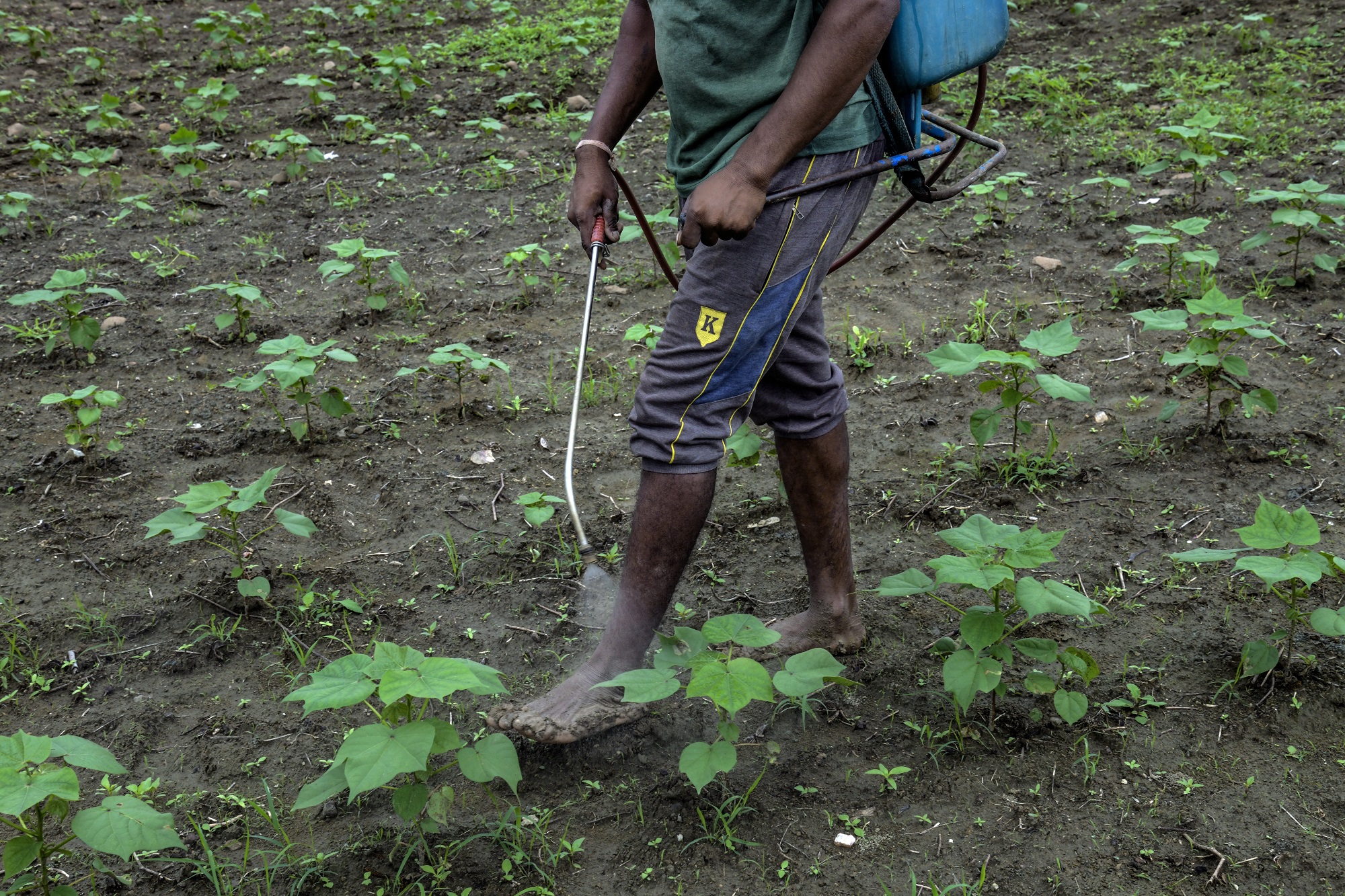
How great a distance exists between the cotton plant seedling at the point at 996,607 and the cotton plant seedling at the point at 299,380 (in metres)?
1.99

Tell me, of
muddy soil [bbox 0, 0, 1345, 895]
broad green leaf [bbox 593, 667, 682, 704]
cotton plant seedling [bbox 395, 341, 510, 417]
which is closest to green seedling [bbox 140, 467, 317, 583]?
muddy soil [bbox 0, 0, 1345, 895]

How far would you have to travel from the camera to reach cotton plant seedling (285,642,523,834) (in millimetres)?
1817

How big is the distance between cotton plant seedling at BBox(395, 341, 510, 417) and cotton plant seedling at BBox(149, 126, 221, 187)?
96.1 inches

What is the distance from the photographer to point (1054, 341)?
A: 9.80ft

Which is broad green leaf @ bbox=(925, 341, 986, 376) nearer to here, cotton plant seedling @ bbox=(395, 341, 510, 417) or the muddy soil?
the muddy soil

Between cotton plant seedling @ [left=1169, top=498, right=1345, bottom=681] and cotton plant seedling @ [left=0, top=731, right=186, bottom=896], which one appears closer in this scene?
cotton plant seedling @ [left=0, top=731, right=186, bottom=896]

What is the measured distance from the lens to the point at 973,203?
5.06 metres

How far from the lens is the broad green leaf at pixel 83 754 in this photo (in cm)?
180

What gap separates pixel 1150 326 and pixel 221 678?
9.04ft

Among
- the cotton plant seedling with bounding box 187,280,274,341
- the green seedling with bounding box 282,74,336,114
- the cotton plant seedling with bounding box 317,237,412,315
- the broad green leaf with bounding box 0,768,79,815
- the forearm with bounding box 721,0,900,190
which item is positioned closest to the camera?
the broad green leaf with bounding box 0,768,79,815

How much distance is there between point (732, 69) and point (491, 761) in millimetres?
1398

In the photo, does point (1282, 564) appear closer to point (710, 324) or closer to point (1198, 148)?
point (710, 324)

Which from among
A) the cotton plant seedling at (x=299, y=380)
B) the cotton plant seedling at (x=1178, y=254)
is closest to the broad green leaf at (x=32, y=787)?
the cotton plant seedling at (x=299, y=380)

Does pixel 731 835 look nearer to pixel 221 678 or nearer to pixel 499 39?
pixel 221 678
